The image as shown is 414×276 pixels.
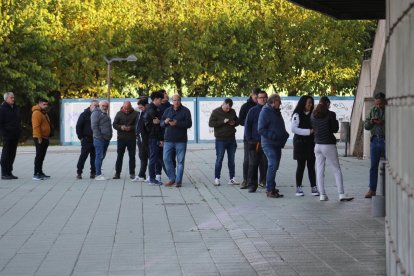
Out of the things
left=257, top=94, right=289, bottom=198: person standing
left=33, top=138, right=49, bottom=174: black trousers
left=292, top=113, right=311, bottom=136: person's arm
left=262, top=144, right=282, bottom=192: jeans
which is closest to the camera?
left=292, top=113, right=311, bottom=136: person's arm

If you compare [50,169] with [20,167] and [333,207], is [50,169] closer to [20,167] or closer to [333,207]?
[20,167]

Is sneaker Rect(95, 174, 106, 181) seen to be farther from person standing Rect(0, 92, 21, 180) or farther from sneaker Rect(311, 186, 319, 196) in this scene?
sneaker Rect(311, 186, 319, 196)

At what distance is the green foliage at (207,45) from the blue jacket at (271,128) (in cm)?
4254

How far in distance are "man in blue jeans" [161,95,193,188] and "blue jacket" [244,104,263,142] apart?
1626 mm

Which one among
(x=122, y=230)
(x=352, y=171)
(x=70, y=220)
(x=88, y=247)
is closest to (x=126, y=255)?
(x=88, y=247)

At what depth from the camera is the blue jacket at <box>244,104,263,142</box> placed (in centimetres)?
1850

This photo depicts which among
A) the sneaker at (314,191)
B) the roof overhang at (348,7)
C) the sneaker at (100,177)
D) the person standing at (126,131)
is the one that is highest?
the roof overhang at (348,7)

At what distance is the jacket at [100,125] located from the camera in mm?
22078

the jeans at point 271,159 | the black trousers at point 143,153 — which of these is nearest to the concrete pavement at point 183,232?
the jeans at point 271,159

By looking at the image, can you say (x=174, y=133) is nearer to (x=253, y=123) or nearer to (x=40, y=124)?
(x=253, y=123)

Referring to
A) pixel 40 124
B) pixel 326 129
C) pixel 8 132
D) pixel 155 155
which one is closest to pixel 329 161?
pixel 326 129

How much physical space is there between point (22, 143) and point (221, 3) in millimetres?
14072

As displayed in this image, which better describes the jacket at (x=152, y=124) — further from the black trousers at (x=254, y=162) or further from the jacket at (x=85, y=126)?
the black trousers at (x=254, y=162)

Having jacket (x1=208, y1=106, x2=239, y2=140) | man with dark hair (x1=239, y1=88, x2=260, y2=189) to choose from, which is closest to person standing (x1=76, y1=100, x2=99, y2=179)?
jacket (x1=208, y1=106, x2=239, y2=140)
